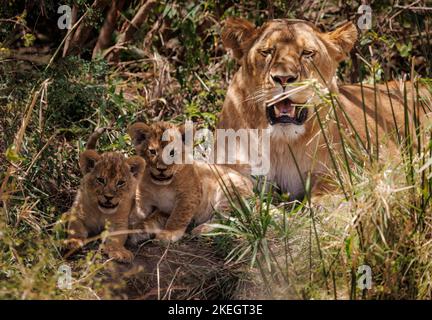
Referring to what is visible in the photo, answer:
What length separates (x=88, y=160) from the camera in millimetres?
4984

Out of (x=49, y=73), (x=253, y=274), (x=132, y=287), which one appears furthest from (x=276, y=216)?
(x=49, y=73)

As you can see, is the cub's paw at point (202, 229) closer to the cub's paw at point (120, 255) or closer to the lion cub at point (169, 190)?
the lion cub at point (169, 190)

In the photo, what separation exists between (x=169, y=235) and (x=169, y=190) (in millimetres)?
272

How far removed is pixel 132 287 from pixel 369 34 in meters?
2.96

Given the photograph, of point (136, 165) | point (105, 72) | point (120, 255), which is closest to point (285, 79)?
point (136, 165)

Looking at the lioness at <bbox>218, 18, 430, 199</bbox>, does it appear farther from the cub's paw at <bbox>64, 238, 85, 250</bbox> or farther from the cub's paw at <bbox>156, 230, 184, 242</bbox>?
the cub's paw at <bbox>64, 238, 85, 250</bbox>

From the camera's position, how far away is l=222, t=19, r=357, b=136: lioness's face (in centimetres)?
527

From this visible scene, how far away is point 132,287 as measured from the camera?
15.9 ft

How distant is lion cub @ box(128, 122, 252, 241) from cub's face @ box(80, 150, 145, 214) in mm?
170

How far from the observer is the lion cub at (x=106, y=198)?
4.85m

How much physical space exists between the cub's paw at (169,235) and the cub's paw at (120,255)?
241 millimetres

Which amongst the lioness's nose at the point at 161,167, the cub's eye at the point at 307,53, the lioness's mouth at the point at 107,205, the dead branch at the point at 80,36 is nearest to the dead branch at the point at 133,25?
the dead branch at the point at 80,36

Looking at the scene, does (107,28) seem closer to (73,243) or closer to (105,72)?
(105,72)
